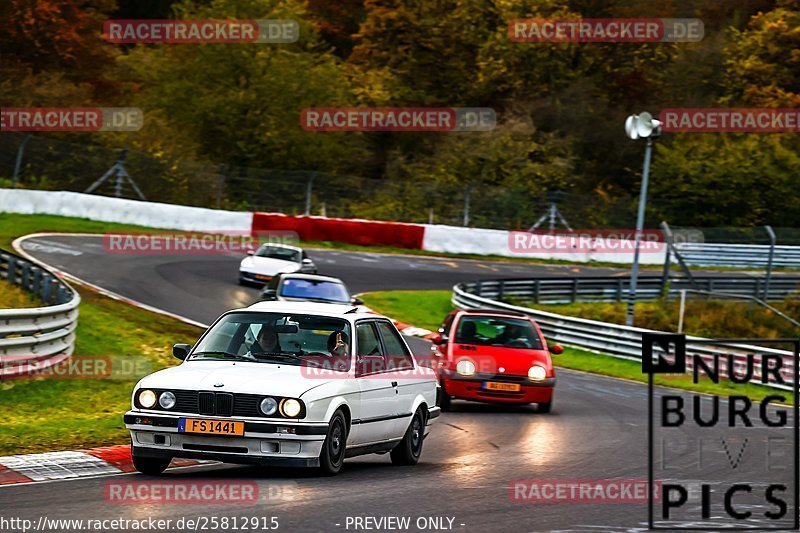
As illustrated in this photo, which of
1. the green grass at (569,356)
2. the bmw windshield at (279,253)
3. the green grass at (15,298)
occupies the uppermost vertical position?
the bmw windshield at (279,253)

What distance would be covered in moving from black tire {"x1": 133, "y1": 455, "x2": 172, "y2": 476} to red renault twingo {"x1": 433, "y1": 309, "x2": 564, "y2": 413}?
7.70 meters

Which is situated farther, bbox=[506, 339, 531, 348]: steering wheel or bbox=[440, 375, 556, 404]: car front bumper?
bbox=[506, 339, 531, 348]: steering wheel

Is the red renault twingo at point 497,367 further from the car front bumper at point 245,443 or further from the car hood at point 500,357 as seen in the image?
the car front bumper at point 245,443

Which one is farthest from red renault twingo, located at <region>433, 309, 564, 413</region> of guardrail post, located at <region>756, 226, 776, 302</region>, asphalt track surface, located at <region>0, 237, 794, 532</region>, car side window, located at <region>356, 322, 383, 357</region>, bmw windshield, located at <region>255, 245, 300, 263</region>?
bmw windshield, located at <region>255, 245, 300, 263</region>

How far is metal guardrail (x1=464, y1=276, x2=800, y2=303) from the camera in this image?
33.9 m

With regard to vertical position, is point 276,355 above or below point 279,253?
above

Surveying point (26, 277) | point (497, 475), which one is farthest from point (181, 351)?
point (26, 277)

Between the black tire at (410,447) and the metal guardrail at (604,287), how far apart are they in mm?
21488

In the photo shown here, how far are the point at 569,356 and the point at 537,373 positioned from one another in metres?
10.5

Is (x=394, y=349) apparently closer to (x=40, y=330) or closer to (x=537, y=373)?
(x=537, y=373)

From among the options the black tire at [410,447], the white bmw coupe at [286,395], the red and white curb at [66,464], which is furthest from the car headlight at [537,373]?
the red and white curb at [66,464]

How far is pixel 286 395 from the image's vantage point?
9828 millimetres

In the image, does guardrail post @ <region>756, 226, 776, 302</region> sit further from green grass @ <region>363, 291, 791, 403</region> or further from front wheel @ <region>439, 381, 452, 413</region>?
front wheel @ <region>439, 381, 452, 413</region>

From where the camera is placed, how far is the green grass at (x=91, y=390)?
12227 mm
